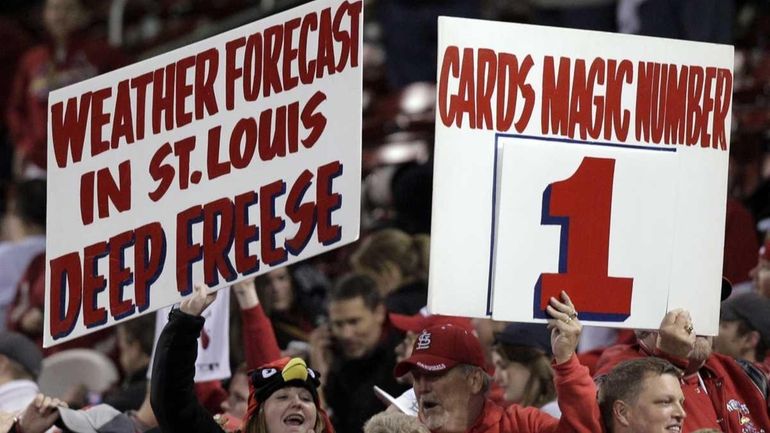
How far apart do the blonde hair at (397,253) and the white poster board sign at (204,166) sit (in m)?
2.37

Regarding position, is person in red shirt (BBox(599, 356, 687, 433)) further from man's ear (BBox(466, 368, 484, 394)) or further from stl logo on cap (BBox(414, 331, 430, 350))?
stl logo on cap (BBox(414, 331, 430, 350))

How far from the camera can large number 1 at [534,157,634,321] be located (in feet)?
18.1

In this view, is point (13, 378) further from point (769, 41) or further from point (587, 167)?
point (769, 41)

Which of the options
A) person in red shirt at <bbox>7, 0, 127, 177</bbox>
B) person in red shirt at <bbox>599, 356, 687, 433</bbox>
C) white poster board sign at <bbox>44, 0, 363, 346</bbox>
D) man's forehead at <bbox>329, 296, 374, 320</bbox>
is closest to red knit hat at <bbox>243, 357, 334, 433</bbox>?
white poster board sign at <bbox>44, 0, 363, 346</bbox>

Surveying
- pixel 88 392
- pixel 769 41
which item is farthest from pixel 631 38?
pixel 769 41

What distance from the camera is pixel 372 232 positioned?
28.0 feet

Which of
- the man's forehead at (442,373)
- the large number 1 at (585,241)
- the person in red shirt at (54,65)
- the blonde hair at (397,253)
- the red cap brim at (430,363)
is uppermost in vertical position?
the person in red shirt at (54,65)

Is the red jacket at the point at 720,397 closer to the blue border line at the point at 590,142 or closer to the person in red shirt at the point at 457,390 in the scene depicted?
the person in red shirt at the point at 457,390

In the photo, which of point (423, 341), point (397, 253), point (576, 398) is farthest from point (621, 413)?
point (397, 253)

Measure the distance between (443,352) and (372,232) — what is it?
275 cm

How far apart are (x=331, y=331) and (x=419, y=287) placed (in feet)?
1.63

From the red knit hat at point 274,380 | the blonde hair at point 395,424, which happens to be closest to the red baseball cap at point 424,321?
the red knit hat at point 274,380

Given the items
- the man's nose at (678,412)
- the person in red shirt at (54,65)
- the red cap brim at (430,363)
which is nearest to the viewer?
the man's nose at (678,412)

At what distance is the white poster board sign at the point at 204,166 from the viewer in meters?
5.61
